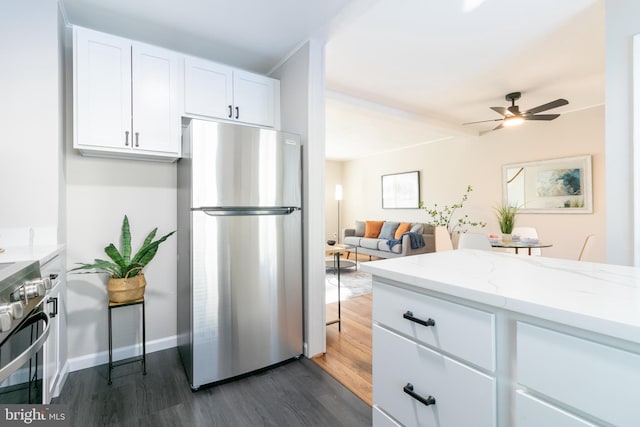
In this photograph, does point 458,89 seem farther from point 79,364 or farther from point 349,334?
point 79,364

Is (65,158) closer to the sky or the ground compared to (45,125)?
closer to the ground

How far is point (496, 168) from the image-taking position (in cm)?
515

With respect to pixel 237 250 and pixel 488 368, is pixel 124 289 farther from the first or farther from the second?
pixel 488 368

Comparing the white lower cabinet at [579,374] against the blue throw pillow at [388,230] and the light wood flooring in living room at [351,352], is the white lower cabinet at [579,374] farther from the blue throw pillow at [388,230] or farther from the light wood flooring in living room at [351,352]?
the blue throw pillow at [388,230]

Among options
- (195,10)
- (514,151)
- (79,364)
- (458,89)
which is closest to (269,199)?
(195,10)

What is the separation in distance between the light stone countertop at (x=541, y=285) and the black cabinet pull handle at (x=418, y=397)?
0.34 m

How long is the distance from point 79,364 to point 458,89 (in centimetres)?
459

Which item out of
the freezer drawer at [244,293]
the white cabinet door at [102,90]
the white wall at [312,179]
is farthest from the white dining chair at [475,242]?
the white cabinet door at [102,90]

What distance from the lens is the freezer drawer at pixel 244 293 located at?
1892mm

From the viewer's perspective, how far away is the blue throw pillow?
6.44 meters

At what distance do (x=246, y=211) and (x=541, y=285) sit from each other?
1.70 metres

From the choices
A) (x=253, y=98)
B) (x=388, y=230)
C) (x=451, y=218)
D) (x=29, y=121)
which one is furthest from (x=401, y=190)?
(x=29, y=121)

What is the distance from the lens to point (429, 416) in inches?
36.4

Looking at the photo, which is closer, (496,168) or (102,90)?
(102,90)
